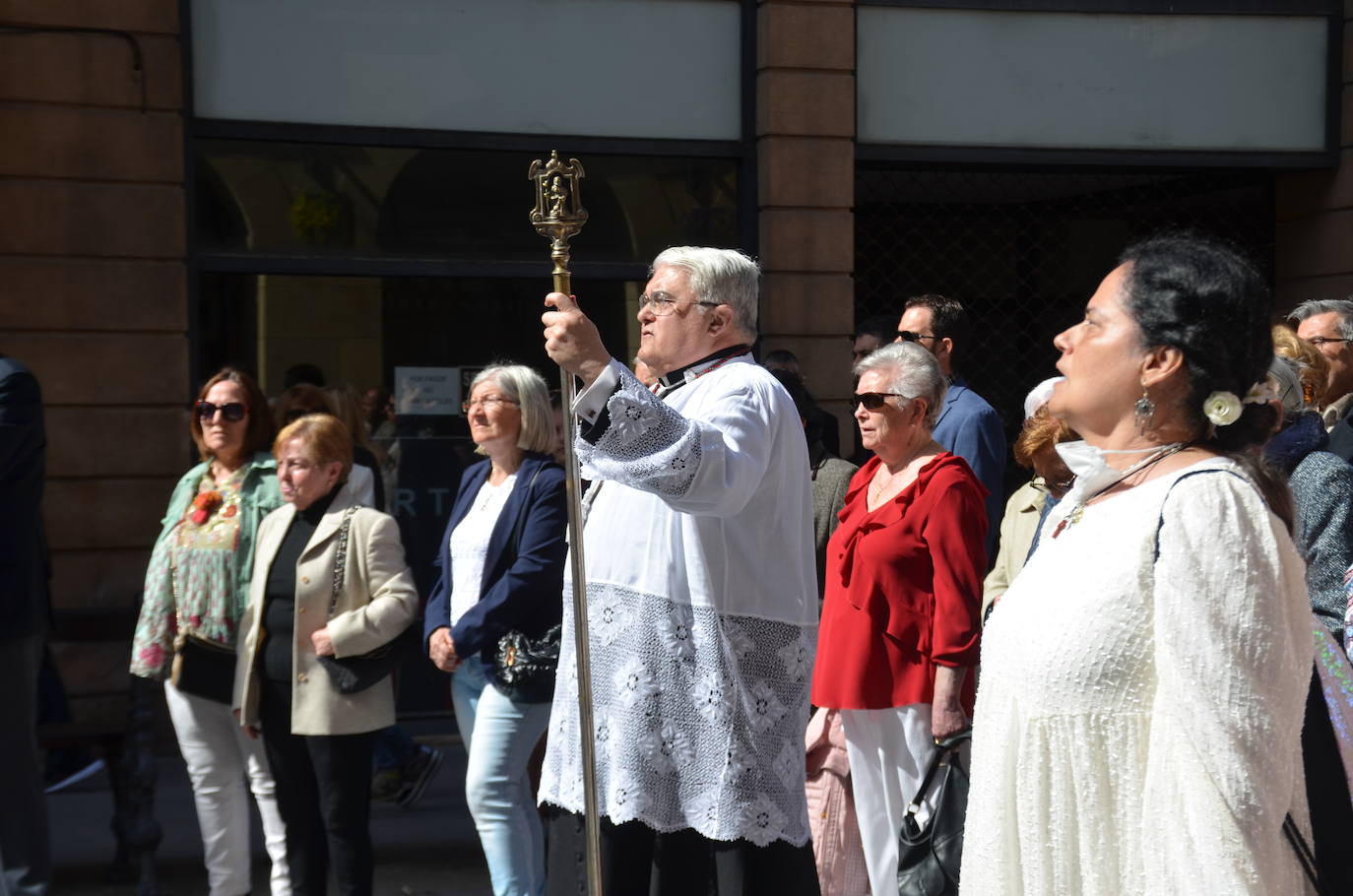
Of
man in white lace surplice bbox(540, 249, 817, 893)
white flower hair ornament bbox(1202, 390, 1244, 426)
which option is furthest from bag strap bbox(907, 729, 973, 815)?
white flower hair ornament bbox(1202, 390, 1244, 426)

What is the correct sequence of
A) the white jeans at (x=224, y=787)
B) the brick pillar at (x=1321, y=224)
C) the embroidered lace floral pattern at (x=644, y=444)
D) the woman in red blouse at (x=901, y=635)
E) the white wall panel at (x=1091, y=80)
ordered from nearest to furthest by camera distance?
the embroidered lace floral pattern at (x=644, y=444) → the woman in red blouse at (x=901, y=635) → the white jeans at (x=224, y=787) → the white wall panel at (x=1091, y=80) → the brick pillar at (x=1321, y=224)

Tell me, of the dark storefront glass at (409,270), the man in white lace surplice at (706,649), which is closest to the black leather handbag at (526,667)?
the man in white lace surplice at (706,649)

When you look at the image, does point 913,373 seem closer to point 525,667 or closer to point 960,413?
point 960,413

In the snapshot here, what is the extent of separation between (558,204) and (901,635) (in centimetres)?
208

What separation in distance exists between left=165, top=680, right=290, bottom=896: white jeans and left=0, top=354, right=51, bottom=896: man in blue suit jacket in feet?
1.62

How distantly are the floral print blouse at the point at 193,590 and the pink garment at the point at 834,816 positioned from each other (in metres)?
2.03

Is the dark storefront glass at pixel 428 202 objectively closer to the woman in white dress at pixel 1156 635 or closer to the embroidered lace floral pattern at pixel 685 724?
the embroidered lace floral pattern at pixel 685 724

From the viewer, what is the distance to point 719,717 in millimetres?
3467

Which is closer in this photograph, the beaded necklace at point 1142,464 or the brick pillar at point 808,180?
the beaded necklace at point 1142,464

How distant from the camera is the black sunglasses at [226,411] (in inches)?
223

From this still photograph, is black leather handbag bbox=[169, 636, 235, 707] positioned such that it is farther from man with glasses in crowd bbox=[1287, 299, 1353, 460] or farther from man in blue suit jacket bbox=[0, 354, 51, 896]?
man with glasses in crowd bbox=[1287, 299, 1353, 460]

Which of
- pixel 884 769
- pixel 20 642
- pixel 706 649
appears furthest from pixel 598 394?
pixel 20 642

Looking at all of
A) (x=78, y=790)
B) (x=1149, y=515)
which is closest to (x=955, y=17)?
(x=78, y=790)

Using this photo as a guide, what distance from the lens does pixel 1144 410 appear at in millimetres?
2402
